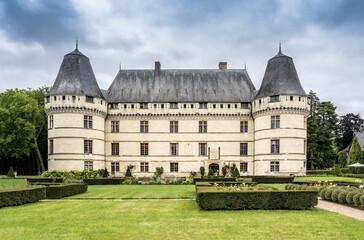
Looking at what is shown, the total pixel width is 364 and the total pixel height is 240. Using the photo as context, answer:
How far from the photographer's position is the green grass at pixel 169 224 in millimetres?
9625

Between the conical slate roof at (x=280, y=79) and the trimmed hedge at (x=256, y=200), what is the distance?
81.1 feet

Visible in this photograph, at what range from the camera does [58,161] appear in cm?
3700

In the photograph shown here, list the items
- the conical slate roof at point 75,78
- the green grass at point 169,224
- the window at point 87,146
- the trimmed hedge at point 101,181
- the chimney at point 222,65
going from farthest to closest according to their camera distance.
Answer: the chimney at point 222,65 < the window at point 87,146 < the conical slate roof at point 75,78 < the trimmed hedge at point 101,181 < the green grass at point 169,224

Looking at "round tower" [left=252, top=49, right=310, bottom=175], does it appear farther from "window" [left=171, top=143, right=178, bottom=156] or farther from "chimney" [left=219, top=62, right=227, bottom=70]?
"window" [left=171, top=143, right=178, bottom=156]

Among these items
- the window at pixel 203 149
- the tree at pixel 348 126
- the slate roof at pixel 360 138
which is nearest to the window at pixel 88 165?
the window at pixel 203 149

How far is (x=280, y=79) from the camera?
38.3 metres

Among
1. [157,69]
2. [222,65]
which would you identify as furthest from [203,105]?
[157,69]

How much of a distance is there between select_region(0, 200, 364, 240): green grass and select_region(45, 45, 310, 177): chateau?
2395cm

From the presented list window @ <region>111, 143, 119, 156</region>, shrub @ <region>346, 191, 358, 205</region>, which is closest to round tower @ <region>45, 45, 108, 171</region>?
window @ <region>111, 143, 119, 156</region>

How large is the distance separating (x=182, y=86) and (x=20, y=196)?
93.8ft

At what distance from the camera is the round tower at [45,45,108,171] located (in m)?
37.2

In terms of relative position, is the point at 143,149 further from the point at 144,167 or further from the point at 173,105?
the point at 173,105

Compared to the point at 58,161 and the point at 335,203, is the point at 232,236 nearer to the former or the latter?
the point at 335,203

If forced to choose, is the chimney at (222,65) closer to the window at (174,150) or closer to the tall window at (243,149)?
the tall window at (243,149)
